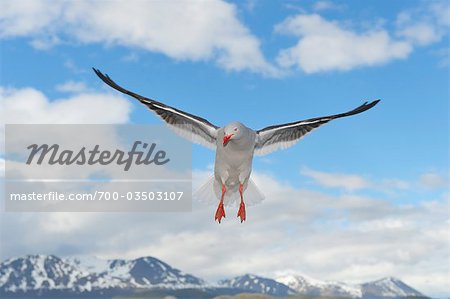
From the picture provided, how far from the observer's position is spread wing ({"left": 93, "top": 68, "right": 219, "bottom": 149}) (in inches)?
1066

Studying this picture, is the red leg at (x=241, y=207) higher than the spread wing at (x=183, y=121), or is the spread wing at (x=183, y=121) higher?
the spread wing at (x=183, y=121)

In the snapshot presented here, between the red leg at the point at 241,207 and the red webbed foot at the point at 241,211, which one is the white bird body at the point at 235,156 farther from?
the red webbed foot at the point at 241,211

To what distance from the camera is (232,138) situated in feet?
78.1

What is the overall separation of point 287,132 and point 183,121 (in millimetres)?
4791

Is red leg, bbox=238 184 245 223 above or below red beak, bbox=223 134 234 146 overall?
below

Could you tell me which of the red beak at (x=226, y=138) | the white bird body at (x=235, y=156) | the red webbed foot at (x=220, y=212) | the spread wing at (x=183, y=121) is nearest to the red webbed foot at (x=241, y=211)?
the red webbed foot at (x=220, y=212)

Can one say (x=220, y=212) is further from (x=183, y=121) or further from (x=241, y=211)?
(x=183, y=121)

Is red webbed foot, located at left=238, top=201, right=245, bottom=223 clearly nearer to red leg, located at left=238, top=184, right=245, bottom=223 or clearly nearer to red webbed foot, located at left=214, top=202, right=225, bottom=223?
red leg, located at left=238, top=184, right=245, bottom=223

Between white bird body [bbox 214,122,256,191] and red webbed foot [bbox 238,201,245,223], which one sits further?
red webbed foot [bbox 238,201,245,223]

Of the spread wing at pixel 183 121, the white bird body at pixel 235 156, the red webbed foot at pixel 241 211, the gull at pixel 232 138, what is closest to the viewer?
the white bird body at pixel 235 156

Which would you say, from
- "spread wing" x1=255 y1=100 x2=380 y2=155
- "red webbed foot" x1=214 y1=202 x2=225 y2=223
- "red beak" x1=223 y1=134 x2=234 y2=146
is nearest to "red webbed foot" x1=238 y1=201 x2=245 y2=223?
"red webbed foot" x1=214 y1=202 x2=225 y2=223

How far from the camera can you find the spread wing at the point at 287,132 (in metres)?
27.1

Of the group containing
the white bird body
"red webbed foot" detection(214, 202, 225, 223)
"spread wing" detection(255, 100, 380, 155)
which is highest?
"spread wing" detection(255, 100, 380, 155)

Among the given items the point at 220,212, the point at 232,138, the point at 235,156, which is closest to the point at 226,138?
the point at 232,138
